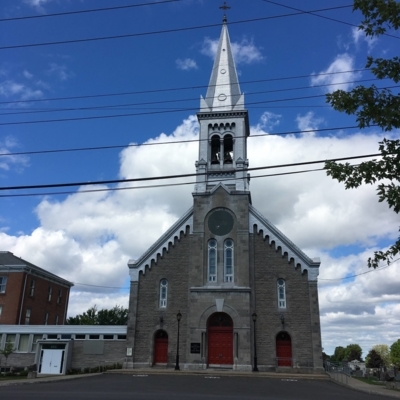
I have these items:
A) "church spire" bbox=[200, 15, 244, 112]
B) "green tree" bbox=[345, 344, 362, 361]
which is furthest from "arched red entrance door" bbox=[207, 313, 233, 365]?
"green tree" bbox=[345, 344, 362, 361]

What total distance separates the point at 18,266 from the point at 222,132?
2377 centimetres

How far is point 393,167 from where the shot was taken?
35.1 ft

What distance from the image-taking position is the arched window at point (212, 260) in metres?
33.4

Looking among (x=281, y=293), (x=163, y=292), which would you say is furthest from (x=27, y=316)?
(x=281, y=293)

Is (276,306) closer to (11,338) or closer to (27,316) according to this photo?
(11,338)

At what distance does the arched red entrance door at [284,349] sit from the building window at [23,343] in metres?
20.2

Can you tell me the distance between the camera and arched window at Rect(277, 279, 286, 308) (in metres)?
32.3

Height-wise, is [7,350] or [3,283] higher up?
[3,283]

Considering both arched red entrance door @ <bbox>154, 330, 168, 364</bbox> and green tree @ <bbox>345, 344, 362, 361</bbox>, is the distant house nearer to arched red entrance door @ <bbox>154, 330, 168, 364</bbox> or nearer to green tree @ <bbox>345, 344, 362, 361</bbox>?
arched red entrance door @ <bbox>154, 330, 168, 364</bbox>

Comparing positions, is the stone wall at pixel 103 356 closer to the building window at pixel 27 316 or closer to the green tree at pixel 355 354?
the building window at pixel 27 316

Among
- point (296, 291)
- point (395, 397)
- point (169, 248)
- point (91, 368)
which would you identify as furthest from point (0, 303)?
point (395, 397)

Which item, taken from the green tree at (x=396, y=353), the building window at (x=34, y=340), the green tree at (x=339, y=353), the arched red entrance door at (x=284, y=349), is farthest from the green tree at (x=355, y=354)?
the building window at (x=34, y=340)

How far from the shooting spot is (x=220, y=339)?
31891 mm

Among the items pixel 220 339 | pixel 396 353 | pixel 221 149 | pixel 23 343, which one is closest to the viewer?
pixel 220 339
